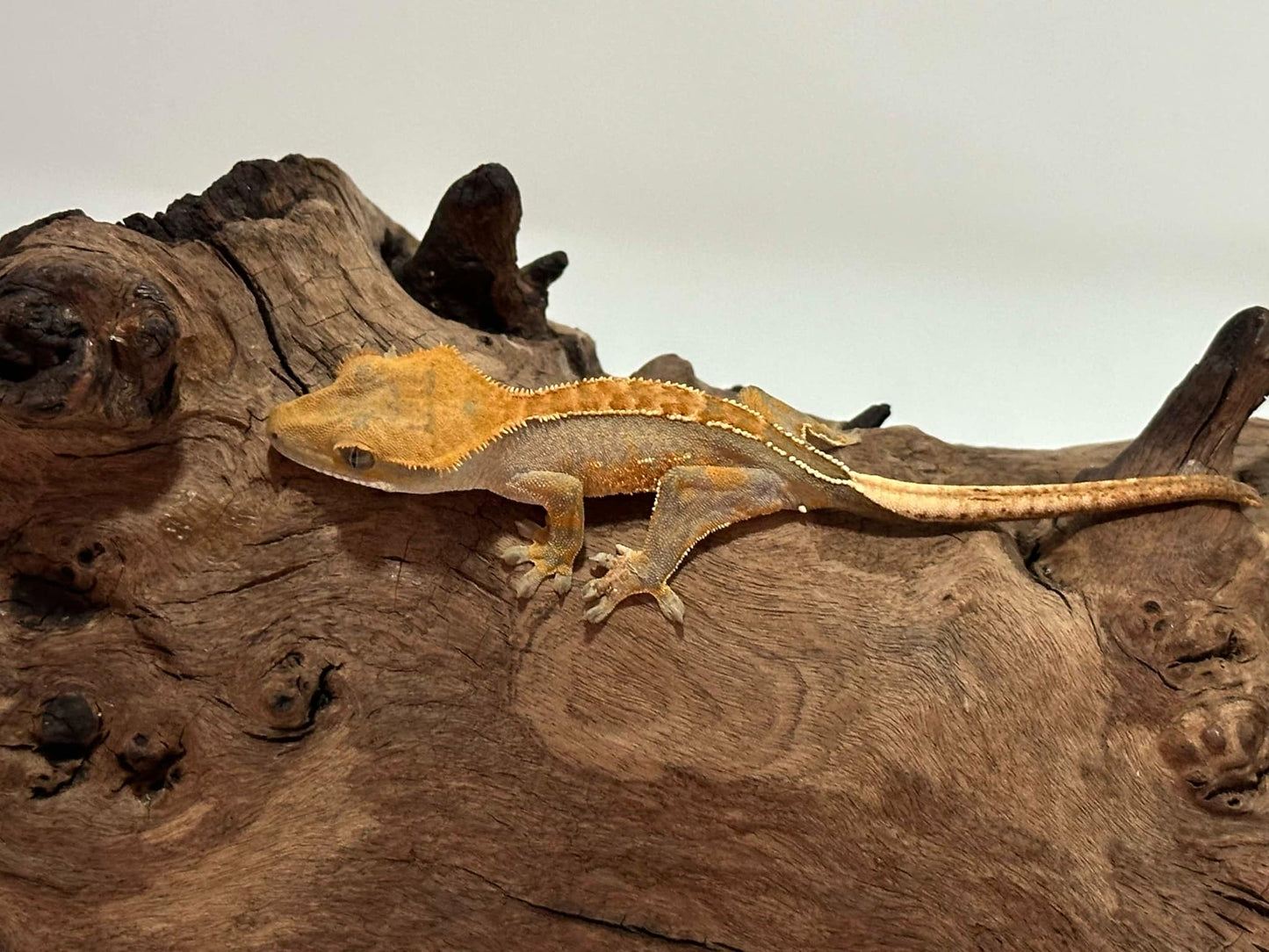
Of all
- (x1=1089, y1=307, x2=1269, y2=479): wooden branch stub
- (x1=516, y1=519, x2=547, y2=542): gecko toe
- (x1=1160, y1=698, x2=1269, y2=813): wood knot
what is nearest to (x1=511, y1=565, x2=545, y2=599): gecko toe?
(x1=516, y1=519, x2=547, y2=542): gecko toe

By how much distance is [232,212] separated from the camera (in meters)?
3.79

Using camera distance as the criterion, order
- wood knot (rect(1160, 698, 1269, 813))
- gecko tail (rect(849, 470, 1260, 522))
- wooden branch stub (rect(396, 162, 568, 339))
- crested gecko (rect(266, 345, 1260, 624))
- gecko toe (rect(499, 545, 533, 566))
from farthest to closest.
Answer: wooden branch stub (rect(396, 162, 568, 339)) < gecko tail (rect(849, 470, 1260, 522)) < gecko toe (rect(499, 545, 533, 566)) < crested gecko (rect(266, 345, 1260, 624)) < wood knot (rect(1160, 698, 1269, 813))

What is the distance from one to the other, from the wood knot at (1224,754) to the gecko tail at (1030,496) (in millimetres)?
819

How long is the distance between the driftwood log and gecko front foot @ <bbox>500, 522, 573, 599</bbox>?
6 centimetres

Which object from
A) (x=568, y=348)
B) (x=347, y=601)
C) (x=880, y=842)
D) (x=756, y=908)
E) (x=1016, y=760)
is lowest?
(x=756, y=908)

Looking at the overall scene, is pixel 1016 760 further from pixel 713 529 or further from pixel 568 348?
pixel 568 348

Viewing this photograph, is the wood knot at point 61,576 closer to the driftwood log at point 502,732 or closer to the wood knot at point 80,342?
the driftwood log at point 502,732

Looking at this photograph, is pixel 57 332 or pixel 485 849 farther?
pixel 485 849

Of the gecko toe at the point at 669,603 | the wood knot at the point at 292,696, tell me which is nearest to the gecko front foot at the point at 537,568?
the gecko toe at the point at 669,603

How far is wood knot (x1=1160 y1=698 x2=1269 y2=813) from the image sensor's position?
3.07 metres

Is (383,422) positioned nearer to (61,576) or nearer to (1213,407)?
(61,576)

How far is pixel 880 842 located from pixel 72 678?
2.78m

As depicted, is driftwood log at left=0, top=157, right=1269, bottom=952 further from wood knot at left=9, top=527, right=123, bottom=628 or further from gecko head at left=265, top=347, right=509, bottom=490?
gecko head at left=265, top=347, right=509, bottom=490

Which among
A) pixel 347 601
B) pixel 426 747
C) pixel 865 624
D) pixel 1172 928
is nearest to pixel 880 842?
pixel 865 624
